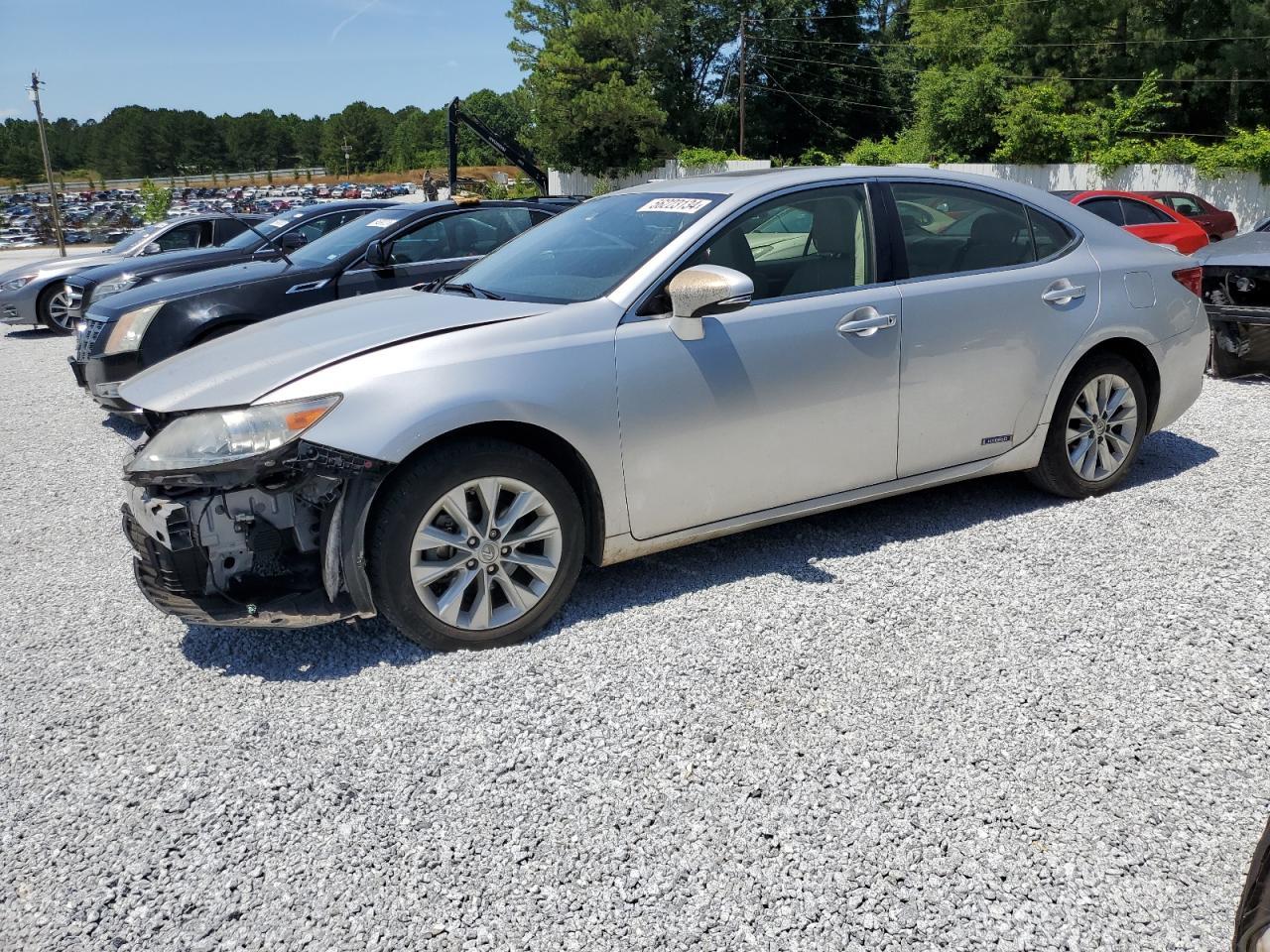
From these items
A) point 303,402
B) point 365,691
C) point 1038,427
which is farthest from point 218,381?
point 1038,427

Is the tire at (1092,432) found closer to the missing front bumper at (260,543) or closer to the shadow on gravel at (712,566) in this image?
the shadow on gravel at (712,566)

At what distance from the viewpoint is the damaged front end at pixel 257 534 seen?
10.6ft

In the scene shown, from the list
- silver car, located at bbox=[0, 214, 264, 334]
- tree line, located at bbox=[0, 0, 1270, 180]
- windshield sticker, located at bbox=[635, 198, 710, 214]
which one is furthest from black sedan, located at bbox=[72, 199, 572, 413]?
tree line, located at bbox=[0, 0, 1270, 180]

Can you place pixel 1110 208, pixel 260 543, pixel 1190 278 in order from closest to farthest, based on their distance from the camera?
pixel 260 543 < pixel 1190 278 < pixel 1110 208

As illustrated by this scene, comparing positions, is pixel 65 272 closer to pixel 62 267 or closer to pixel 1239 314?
Result: pixel 62 267

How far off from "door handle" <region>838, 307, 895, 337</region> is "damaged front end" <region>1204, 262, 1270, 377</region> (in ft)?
14.8

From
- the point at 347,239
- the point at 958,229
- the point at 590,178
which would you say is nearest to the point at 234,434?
the point at 958,229

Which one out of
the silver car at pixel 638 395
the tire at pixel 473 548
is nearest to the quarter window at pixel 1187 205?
the silver car at pixel 638 395

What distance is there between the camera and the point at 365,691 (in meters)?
3.33

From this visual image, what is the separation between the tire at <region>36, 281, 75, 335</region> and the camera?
13.5m

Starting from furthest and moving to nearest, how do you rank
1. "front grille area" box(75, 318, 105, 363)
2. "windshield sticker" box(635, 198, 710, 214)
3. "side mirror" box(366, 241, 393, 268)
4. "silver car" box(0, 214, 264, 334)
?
1. "silver car" box(0, 214, 264, 334)
2. "side mirror" box(366, 241, 393, 268)
3. "front grille area" box(75, 318, 105, 363)
4. "windshield sticker" box(635, 198, 710, 214)

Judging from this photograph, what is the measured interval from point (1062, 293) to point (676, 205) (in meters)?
1.89

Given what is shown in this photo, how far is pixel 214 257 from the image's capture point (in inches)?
385

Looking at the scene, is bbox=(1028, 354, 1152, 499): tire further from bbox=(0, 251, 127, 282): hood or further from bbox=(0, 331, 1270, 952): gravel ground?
bbox=(0, 251, 127, 282): hood
